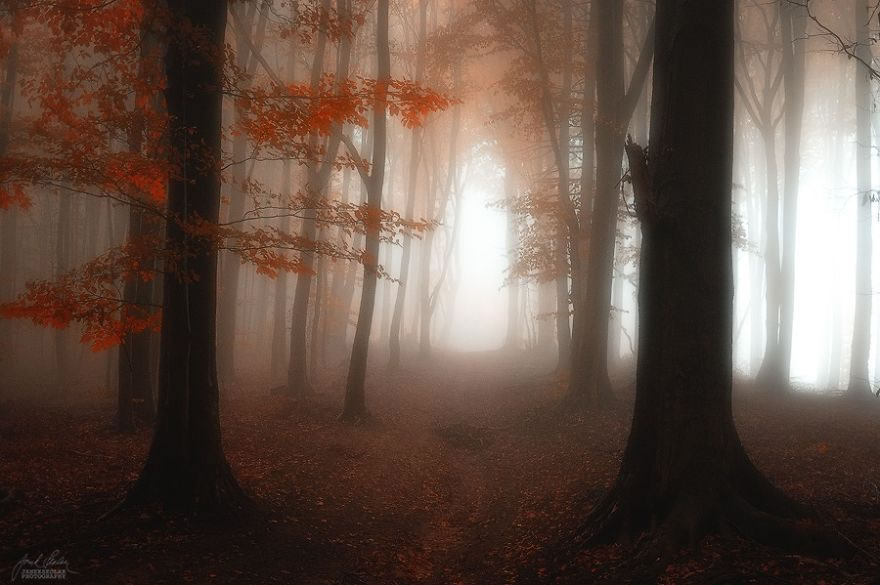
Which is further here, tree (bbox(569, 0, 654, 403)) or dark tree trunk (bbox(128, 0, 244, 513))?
tree (bbox(569, 0, 654, 403))

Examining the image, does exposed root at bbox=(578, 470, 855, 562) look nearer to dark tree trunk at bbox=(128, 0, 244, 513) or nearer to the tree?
dark tree trunk at bbox=(128, 0, 244, 513)

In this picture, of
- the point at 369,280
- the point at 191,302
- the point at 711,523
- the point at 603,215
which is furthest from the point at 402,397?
the point at 711,523

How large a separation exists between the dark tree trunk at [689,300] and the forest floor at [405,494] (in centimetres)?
62

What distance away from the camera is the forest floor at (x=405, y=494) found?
523 centimetres

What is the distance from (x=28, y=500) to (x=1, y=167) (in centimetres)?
435

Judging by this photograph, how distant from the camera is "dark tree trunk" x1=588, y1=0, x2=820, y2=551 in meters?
5.52

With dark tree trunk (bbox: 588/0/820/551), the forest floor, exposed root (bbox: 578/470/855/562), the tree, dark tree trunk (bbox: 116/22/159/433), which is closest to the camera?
exposed root (bbox: 578/470/855/562)

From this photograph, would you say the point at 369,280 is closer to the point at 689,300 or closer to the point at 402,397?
the point at 402,397

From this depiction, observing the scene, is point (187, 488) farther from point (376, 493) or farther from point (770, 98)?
point (770, 98)

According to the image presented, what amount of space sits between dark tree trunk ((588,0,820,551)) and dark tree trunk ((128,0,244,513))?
198 inches

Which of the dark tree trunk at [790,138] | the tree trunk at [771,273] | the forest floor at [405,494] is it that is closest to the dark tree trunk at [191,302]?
the forest floor at [405,494]

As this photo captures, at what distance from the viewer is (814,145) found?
3000 cm

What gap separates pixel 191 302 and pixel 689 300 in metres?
6.03

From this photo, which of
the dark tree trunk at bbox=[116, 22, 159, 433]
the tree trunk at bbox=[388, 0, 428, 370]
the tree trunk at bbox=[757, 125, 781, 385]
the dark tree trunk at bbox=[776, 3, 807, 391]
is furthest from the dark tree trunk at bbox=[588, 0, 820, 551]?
the tree trunk at bbox=[388, 0, 428, 370]
